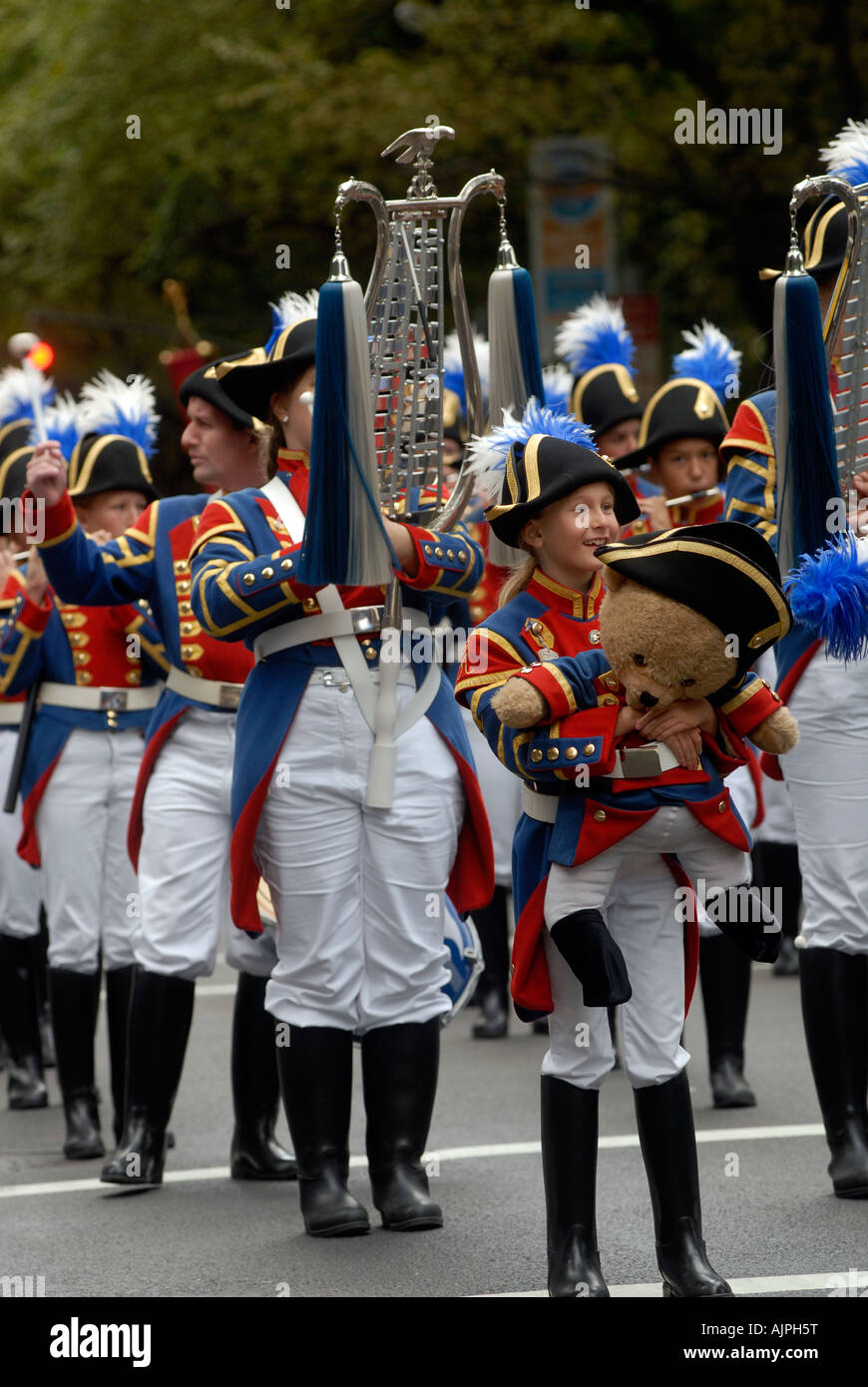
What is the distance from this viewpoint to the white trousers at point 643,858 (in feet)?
14.4

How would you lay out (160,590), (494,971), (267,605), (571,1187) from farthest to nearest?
(494,971)
(160,590)
(267,605)
(571,1187)

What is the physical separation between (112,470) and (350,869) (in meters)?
→ 2.10

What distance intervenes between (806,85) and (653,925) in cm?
1159

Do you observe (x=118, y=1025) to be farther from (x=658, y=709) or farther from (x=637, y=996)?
(x=658, y=709)

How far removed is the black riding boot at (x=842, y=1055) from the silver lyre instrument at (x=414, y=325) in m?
1.47

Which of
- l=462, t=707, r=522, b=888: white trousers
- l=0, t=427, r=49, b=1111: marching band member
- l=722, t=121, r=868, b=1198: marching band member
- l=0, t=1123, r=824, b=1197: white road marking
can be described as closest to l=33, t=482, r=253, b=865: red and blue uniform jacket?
l=0, t=1123, r=824, b=1197: white road marking

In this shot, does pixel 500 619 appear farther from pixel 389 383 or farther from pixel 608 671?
pixel 389 383

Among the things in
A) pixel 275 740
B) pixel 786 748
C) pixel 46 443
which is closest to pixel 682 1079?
pixel 786 748

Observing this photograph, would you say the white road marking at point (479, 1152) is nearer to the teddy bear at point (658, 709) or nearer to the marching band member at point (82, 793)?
the marching band member at point (82, 793)

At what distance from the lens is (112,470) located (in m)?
6.90

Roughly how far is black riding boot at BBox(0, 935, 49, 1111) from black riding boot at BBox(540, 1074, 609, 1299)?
336 centimetres

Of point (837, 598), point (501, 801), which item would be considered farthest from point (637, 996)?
point (501, 801)

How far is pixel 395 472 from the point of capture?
5430 millimetres
